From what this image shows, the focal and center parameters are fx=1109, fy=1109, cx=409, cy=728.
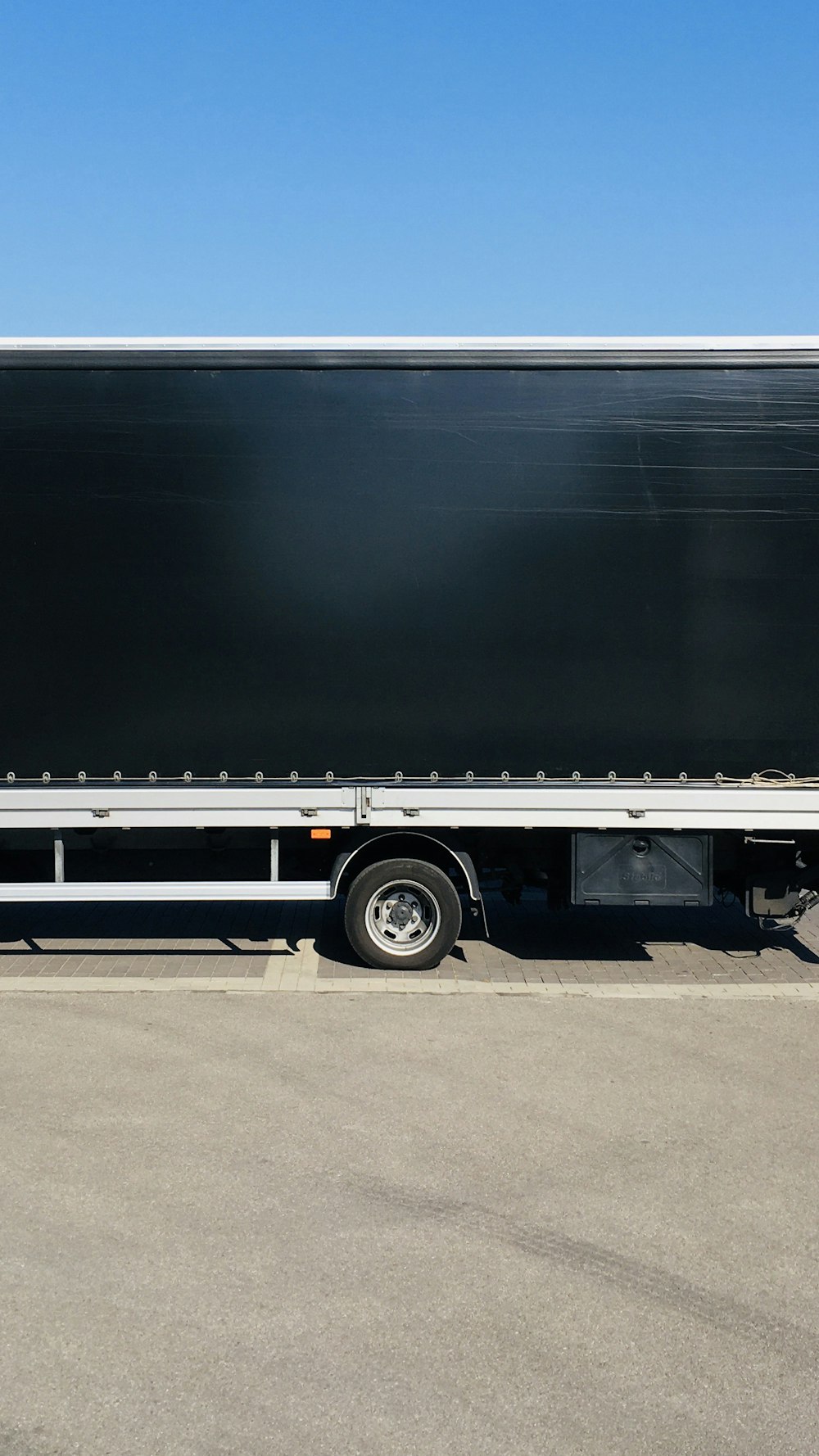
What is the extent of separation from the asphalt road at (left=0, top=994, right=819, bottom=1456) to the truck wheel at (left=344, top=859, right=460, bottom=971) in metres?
1.07

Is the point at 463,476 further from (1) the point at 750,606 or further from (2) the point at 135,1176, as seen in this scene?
(2) the point at 135,1176

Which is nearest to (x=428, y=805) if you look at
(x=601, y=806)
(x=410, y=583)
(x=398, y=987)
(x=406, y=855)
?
(x=406, y=855)

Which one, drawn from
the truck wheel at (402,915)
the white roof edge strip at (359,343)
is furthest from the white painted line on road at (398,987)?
the white roof edge strip at (359,343)

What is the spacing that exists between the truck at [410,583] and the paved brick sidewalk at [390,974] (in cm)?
110

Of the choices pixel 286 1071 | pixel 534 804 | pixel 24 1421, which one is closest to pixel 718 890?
pixel 534 804

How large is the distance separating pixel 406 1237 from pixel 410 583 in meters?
4.26

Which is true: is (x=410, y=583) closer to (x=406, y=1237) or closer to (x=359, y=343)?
(x=359, y=343)

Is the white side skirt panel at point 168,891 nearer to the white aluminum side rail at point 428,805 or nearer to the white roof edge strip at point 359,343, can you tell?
the white aluminum side rail at point 428,805

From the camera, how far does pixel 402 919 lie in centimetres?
803

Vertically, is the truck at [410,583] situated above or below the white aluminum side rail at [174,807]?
above

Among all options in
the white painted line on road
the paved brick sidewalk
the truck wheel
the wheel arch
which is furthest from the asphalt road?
the wheel arch

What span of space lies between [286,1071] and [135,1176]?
53.7 inches

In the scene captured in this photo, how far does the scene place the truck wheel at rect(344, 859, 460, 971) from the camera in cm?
786

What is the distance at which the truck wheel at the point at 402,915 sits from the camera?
7.86 m
